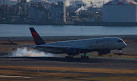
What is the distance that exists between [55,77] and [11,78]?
20.1 ft

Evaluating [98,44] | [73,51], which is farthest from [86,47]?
[73,51]

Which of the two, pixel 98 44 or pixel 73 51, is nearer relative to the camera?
pixel 73 51

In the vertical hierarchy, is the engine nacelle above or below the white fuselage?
below

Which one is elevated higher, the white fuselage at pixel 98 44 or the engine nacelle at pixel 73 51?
the white fuselage at pixel 98 44

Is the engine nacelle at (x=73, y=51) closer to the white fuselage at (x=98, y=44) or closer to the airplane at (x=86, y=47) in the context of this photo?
the airplane at (x=86, y=47)

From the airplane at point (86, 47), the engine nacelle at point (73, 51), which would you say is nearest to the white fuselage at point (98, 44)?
the airplane at point (86, 47)

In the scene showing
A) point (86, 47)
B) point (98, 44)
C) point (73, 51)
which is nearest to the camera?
point (73, 51)

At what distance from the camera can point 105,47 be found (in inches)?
3438

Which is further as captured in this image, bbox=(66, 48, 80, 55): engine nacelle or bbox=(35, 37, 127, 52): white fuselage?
bbox=(35, 37, 127, 52): white fuselage

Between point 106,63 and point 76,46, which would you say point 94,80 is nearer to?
point 106,63

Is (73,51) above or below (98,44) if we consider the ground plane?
below

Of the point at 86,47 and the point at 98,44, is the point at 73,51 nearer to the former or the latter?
the point at 86,47

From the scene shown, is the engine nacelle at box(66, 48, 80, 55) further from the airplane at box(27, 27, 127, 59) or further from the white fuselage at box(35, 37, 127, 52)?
the white fuselage at box(35, 37, 127, 52)

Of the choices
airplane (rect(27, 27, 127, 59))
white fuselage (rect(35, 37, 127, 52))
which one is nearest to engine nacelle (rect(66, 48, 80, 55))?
airplane (rect(27, 27, 127, 59))
